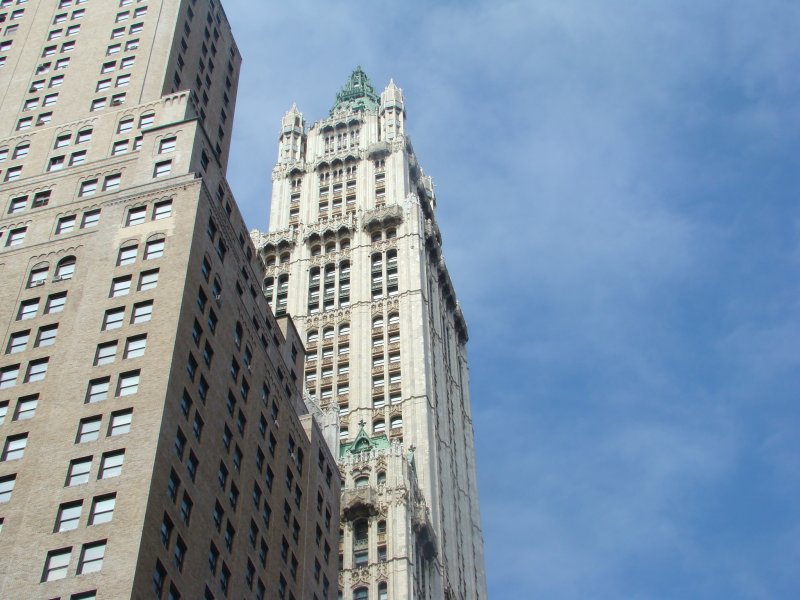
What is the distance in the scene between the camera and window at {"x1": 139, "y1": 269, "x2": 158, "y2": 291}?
68812 millimetres

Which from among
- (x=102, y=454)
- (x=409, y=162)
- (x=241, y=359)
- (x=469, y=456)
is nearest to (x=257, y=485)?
(x=241, y=359)

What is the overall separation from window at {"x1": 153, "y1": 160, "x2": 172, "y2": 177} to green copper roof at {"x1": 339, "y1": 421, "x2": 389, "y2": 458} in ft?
128

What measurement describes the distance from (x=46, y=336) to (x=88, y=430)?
8.95m

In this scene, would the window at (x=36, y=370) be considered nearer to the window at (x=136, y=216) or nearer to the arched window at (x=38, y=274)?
the arched window at (x=38, y=274)

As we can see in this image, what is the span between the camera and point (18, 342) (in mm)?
68938

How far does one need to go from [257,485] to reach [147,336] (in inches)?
410

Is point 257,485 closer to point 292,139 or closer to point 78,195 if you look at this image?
point 78,195

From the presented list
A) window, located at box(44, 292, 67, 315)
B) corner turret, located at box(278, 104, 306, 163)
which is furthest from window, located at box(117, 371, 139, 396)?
corner turret, located at box(278, 104, 306, 163)

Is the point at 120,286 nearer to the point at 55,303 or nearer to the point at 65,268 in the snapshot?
the point at 55,303

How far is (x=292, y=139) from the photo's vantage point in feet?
564

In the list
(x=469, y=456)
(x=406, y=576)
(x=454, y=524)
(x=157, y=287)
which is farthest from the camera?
(x=469, y=456)

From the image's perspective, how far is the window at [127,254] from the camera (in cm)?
7150

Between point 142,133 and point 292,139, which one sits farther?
point 292,139

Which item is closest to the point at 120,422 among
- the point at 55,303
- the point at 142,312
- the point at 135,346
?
the point at 135,346
